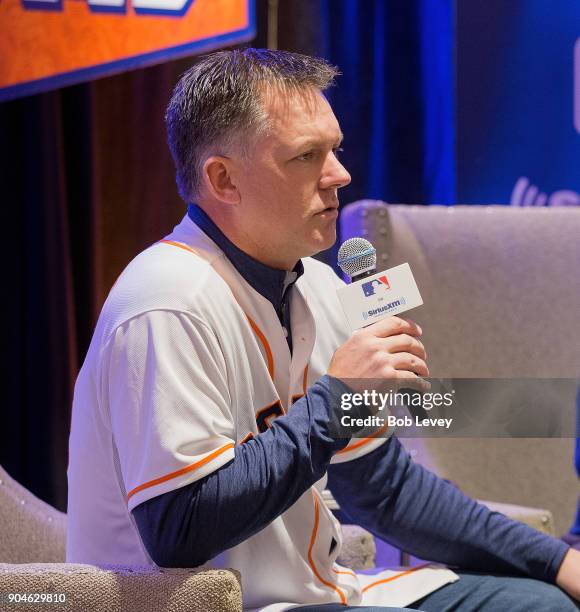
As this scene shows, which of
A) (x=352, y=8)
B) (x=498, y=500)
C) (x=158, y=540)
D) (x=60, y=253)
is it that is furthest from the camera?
(x=352, y=8)

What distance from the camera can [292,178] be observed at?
4.76 feet

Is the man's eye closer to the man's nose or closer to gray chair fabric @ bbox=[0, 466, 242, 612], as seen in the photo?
the man's nose

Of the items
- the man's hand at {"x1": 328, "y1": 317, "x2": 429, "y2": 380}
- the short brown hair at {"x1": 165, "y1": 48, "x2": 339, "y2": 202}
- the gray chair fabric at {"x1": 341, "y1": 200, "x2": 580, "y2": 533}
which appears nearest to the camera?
the man's hand at {"x1": 328, "y1": 317, "x2": 429, "y2": 380}

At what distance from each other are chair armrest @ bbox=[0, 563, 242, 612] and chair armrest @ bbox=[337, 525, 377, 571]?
583 mm

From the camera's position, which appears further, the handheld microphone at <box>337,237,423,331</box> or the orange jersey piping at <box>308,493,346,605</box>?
the orange jersey piping at <box>308,493,346,605</box>

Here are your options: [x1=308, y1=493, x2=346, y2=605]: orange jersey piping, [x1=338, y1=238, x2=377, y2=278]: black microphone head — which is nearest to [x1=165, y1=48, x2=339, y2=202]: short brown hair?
[x1=338, y1=238, x2=377, y2=278]: black microphone head

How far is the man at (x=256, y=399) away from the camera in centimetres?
124

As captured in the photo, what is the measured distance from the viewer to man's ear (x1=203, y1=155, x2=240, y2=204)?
1460 mm

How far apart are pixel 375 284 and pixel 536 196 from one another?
184 centimetres

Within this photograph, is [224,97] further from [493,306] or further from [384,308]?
[493,306]

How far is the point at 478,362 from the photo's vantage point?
7.38 ft

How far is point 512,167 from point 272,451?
6.44 feet

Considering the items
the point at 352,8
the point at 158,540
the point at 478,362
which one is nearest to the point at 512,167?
the point at 352,8

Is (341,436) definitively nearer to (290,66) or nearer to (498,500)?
(290,66)
